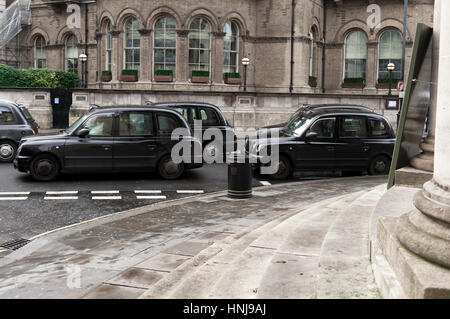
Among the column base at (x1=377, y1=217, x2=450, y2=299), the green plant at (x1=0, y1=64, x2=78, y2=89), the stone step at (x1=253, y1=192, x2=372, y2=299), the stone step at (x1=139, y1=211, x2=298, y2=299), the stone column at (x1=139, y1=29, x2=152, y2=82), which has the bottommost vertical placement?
the stone step at (x1=139, y1=211, x2=298, y2=299)

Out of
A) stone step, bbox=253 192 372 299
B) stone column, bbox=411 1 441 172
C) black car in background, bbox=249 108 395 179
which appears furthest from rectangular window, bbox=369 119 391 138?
stone step, bbox=253 192 372 299

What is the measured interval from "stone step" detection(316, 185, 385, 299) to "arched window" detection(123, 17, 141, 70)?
78.6 feet

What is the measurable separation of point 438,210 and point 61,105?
23.9 metres

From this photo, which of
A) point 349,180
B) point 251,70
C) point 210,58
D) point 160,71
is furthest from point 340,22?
point 349,180

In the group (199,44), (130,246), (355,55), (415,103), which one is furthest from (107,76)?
(415,103)

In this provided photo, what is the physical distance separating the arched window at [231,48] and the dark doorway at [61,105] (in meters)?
8.67

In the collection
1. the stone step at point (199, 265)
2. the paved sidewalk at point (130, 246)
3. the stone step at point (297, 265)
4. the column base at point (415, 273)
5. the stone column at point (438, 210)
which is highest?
the stone column at point (438, 210)

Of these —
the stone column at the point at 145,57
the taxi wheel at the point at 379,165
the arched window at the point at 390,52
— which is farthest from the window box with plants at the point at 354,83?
the taxi wheel at the point at 379,165

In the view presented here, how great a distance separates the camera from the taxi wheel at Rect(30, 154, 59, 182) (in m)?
11.9

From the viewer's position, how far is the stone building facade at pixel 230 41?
28406 millimetres

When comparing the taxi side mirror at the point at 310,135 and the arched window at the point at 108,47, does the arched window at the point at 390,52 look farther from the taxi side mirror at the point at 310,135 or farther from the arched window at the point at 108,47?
the taxi side mirror at the point at 310,135

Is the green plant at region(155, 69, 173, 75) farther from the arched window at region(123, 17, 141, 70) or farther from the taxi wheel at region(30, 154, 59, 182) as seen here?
the taxi wheel at region(30, 154, 59, 182)
